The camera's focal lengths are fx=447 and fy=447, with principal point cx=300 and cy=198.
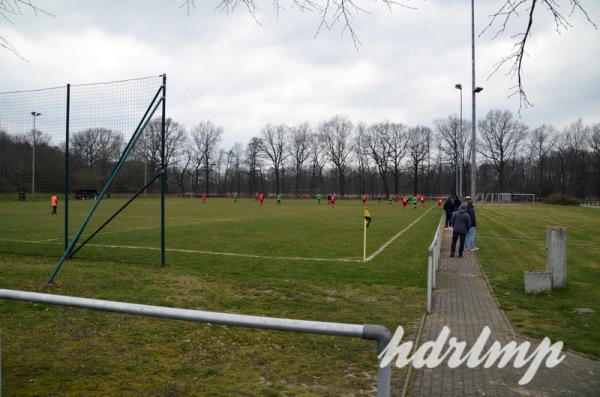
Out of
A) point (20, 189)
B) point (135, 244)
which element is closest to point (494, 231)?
point (135, 244)

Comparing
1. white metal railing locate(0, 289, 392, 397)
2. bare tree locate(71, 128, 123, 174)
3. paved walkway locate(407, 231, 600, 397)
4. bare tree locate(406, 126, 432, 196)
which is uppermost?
bare tree locate(406, 126, 432, 196)

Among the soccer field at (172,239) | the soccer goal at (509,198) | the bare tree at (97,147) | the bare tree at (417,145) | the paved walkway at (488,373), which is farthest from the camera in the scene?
the bare tree at (417,145)

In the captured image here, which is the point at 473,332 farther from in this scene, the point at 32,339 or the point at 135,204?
the point at 135,204

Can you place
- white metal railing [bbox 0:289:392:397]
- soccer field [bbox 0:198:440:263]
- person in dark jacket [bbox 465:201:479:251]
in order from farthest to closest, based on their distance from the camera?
person in dark jacket [bbox 465:201:479:251] < soccer field [bbox 0:198:440:263] < white metal railing [bbox 0:289:392:397]

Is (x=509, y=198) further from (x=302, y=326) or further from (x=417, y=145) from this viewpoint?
(x=302, y=326)

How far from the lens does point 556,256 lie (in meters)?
9.34

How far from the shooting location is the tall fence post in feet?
30.2

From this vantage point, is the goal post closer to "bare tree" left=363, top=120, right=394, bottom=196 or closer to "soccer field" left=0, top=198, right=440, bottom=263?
"soccer field" left=0, top=198, right=440, bottom=263

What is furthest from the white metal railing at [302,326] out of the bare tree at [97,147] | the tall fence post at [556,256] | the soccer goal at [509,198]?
the soccer goal at [509,198]

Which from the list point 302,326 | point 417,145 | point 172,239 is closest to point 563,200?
point 417,145

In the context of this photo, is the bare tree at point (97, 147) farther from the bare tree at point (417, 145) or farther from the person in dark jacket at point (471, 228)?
the bare tree at point (417, 145)

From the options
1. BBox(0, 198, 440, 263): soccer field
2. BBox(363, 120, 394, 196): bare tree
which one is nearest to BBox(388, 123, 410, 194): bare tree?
BBox(363, 120, 394, 196): bare tree

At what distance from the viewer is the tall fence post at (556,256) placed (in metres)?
9.22

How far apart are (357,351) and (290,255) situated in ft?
27.6
